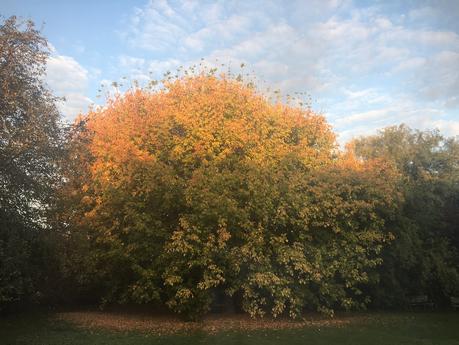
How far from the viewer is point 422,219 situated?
32.0 meters

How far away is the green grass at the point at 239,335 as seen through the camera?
59.9ft

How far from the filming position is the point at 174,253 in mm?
22344

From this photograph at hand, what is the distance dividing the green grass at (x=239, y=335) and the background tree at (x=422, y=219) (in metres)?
6.34

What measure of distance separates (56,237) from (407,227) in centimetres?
2219

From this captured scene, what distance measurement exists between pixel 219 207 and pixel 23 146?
10.1m

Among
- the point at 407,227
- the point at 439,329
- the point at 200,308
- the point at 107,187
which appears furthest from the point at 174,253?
the point at 407,227

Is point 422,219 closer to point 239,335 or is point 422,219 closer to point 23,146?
point 239,335

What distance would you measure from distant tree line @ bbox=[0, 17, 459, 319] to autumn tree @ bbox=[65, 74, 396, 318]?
0.31ft

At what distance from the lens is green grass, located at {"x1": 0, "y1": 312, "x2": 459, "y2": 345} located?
59.9ft

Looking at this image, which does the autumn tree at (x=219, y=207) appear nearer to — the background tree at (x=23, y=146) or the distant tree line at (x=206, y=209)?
the distant tree line at (x=206, y=209)

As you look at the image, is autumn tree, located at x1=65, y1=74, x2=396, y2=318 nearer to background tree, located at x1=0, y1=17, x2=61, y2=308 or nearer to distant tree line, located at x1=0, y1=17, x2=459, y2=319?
distant tree line, located at x1=0, y1=17, x2=459, y2=319

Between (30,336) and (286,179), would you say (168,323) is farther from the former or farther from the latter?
(286,179)

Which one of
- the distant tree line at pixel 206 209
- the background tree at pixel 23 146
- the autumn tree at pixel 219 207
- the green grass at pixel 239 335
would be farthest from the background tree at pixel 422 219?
the background tree at pixel 23 146

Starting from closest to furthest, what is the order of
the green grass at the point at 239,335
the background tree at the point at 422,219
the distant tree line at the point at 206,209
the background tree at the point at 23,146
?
the background tree at the point at 23,146 < the green grass at the point at 239,335 < the distant tree line at the point at 206,209 < the background tree at the point at 422,219
